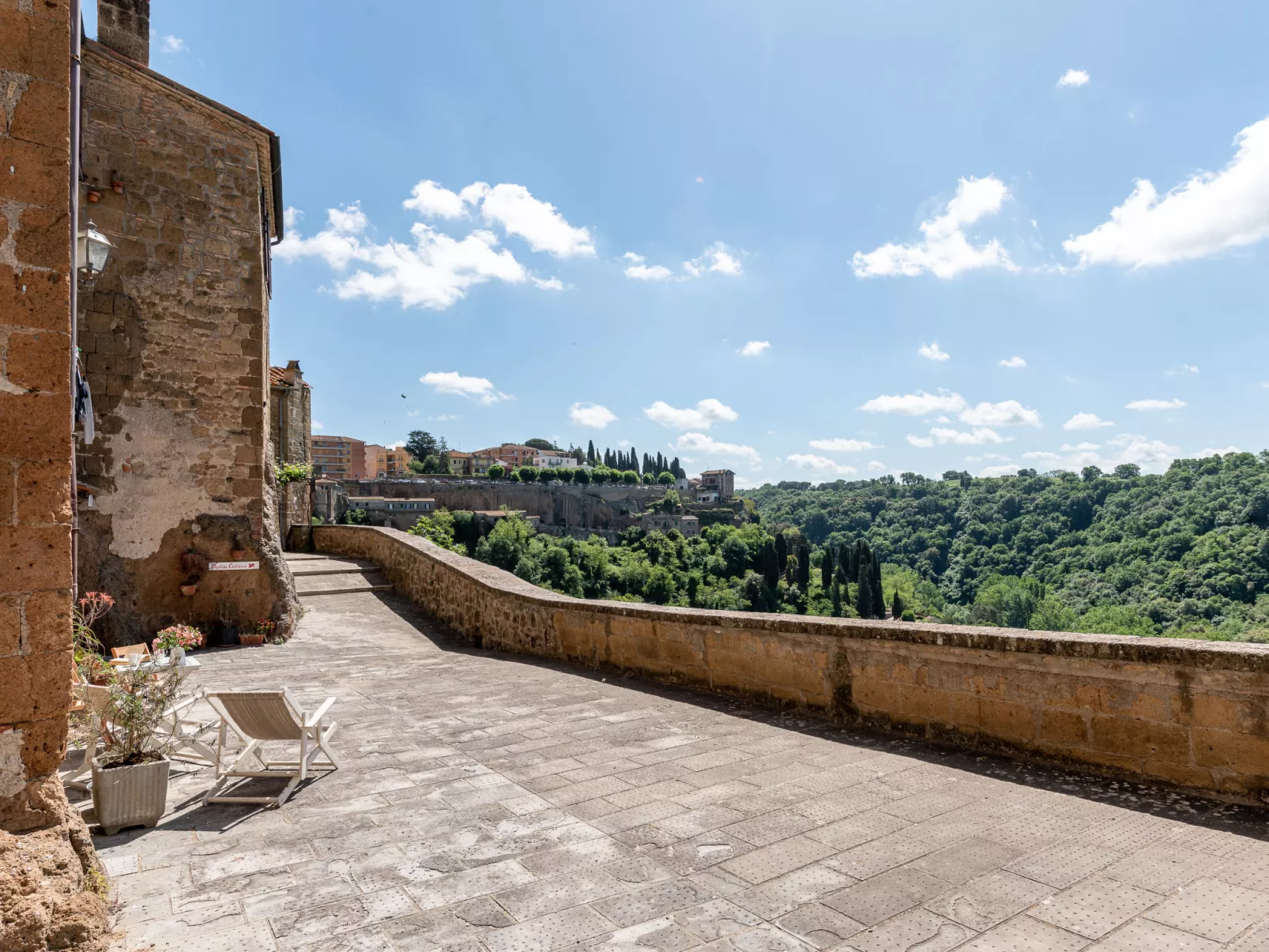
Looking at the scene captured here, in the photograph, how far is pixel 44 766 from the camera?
7.74ft

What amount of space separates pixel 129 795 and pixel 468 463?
4940 inches

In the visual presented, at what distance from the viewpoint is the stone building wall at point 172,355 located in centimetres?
845

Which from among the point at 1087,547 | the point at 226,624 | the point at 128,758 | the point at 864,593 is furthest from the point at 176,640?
the point at 1087,547

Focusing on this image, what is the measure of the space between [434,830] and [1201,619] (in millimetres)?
68870

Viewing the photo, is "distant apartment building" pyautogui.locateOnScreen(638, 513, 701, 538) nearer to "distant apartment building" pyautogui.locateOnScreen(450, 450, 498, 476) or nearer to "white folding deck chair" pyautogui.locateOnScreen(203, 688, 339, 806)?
"distant apartment building" pyautogui.locateOnScreen(450, 450, 498, 476)

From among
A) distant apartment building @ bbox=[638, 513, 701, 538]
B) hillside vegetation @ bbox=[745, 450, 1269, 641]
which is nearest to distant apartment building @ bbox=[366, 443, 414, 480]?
distant apartment building @ bbox=[638, 513, 701, 538]

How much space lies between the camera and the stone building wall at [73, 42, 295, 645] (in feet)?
27.7

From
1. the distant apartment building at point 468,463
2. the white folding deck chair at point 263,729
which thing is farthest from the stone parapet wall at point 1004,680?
the distant apartment building at point 468,463

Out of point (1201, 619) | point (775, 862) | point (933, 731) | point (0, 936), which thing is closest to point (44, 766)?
point (0, 936)

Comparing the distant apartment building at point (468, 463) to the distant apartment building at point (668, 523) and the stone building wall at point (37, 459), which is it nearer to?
the distant apartment building at point (668, 523)

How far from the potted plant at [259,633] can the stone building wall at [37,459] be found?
7.19 metres

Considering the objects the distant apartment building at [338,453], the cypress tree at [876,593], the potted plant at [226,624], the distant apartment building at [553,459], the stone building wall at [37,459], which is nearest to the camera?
the stone building wall at [37,459]

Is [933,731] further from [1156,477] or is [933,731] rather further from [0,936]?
[1156,477]

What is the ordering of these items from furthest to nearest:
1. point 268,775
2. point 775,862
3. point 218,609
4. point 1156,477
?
point 1156,477 → point 218,609 → point 268,775 → point 775,862
